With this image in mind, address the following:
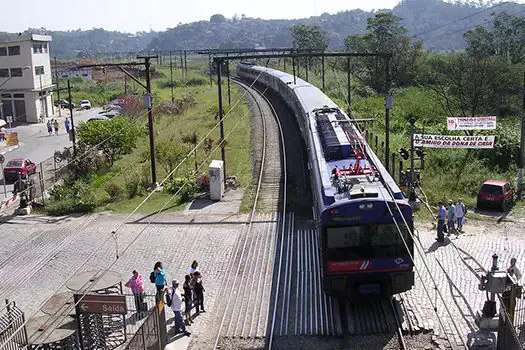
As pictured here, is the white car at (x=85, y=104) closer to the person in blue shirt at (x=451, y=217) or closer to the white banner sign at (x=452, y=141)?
the white banner sign at (x=452, y=141)

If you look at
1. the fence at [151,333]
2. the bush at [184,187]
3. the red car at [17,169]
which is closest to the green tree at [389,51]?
the red car at [17,169]

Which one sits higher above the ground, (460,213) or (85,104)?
(85,104)

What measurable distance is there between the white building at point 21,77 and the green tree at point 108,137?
22.9 meters

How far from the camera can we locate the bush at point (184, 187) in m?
25.2

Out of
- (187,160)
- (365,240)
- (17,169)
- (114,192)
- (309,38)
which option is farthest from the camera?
(309,38)

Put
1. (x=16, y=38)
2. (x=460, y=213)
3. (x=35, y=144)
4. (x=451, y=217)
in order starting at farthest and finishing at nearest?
1. (x=16, y=38)
2. (x=35, y=144)
3. (x=460, y=213)
4. (x=451, y=217)

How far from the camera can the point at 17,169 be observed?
31500 millimetres

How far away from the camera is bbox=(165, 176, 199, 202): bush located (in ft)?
82.7

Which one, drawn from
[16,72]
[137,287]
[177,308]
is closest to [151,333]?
[177,308]

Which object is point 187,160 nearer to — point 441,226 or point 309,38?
point 441,226

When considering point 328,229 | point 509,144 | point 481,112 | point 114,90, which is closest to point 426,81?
point 481,112

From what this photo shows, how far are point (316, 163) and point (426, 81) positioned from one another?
52.4 m

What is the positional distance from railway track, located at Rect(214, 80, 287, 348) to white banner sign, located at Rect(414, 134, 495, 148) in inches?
242

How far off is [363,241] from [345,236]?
42 centimetres
